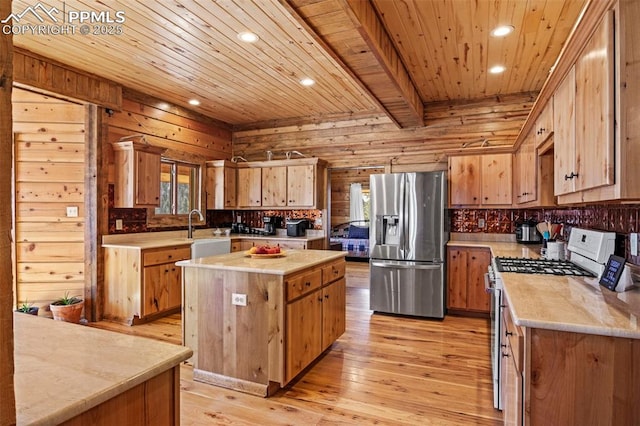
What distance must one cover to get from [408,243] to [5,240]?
4.26 m

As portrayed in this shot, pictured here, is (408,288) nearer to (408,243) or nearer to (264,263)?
(408,243)

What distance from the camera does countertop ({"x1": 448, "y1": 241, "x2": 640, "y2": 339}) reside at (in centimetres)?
125

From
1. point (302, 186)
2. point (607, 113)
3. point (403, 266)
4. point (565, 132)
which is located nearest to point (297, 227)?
point (302, 186)

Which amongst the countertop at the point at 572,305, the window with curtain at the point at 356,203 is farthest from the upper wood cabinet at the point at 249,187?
the countertop at the point at 572,305

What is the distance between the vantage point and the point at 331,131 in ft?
19.0

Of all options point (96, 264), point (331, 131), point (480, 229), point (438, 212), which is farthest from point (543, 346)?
point (331, 131)

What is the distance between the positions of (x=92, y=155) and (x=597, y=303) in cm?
470

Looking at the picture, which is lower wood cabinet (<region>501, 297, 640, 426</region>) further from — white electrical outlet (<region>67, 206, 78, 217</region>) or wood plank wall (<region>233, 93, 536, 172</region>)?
white electrical outlet (<region>67, 206, 78, 217</region>)

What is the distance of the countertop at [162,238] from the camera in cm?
423

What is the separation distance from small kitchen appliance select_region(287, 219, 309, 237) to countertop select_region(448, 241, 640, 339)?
12.8 ft

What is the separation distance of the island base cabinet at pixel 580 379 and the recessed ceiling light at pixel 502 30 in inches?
107

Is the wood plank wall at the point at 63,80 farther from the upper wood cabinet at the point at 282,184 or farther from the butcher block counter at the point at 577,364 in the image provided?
the butcher block counter at the point at 577,364

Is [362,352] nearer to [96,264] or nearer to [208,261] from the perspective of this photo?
[208,261]

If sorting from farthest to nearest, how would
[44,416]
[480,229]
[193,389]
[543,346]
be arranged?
[480,229] < [193,389] < [543,346] < [44,416]
